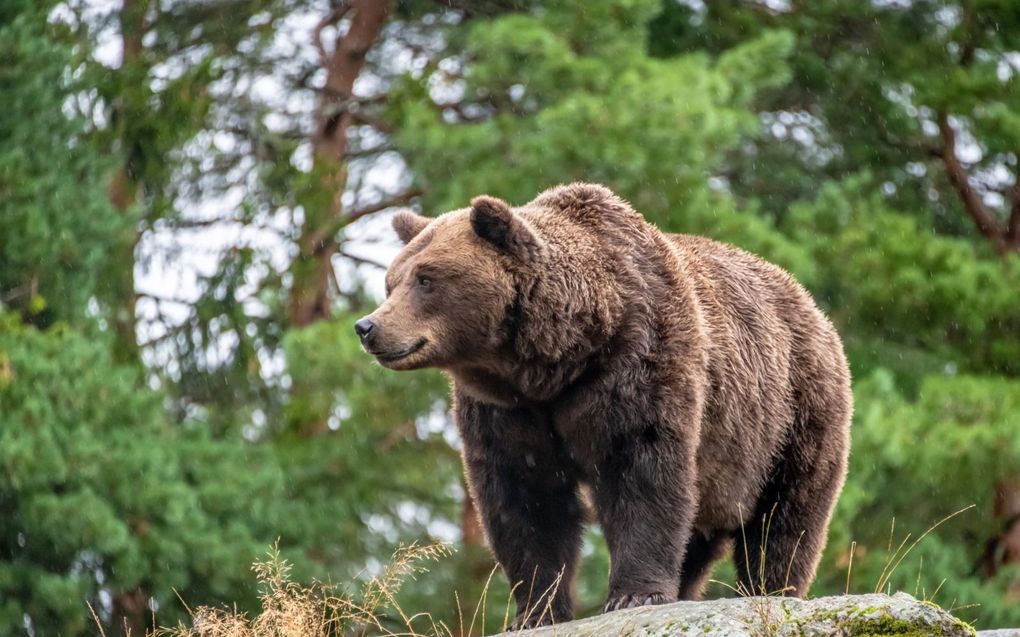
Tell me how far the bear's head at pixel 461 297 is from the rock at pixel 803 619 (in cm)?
138

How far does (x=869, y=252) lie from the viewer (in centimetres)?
1464

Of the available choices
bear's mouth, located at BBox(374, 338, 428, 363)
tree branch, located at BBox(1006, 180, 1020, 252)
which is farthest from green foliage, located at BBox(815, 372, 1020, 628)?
bear's mouth, located at BBox(374, 338, 428, 363)

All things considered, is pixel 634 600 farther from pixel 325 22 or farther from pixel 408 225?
pixel 325 22

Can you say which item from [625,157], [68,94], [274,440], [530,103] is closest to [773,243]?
[625,157]

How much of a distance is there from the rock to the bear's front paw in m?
0.63

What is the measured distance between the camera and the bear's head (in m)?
5.70

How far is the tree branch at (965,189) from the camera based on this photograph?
Answer: 671 inches

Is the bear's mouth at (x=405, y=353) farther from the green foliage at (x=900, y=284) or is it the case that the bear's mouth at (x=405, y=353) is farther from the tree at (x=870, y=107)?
the tree at (x=870, y=107)

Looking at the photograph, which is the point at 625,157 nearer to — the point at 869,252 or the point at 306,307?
the point at 869,252

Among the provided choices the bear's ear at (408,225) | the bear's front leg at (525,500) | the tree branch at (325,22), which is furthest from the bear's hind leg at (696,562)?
the tree branch at (325,22)

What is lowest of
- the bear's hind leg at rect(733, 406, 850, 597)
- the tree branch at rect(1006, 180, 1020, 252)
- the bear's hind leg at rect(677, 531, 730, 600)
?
the tree branch at rect(1006, 180, 1020, 252)

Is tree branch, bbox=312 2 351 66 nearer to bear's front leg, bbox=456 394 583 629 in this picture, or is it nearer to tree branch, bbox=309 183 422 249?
tree branch, bbox=309 183 422 249

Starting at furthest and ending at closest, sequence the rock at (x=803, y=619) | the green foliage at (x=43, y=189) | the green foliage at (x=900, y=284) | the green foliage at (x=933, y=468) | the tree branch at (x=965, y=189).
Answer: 1. the tree branch at (x=965, y=189)
2. the green foliage at (x=900, y=284)
3. the green foliage at (x=43, y=189)
4. the green foliage at (x=933, y=468)
5. the rock at (x=803, y=619)

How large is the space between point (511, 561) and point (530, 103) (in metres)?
10.2
